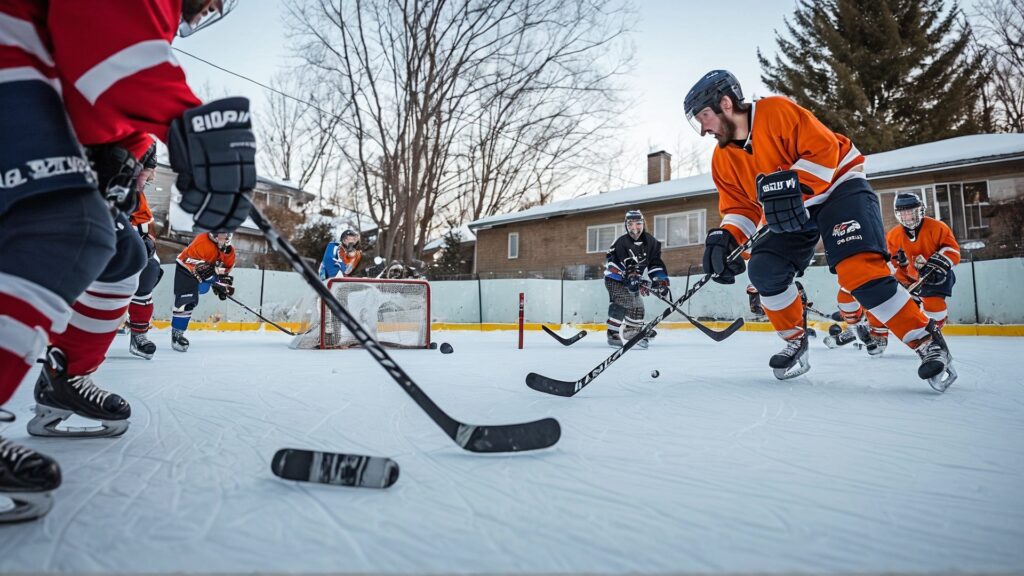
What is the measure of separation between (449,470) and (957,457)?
3.57ft

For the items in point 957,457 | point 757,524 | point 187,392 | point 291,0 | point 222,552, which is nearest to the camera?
point 222,552

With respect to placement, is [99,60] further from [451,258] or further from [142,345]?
[451,258]

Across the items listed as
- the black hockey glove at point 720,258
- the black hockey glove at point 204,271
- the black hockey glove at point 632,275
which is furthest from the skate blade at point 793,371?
the black hockey glove at point 204,271

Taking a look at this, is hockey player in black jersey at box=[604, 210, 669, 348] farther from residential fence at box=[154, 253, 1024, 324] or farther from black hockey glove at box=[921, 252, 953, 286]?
residential fence at box=[154, 253, 1024, 324]

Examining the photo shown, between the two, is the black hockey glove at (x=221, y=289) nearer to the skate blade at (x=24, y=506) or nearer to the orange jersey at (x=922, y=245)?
the skate blade at (x=24, y=506)

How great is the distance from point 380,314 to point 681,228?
33.9ft

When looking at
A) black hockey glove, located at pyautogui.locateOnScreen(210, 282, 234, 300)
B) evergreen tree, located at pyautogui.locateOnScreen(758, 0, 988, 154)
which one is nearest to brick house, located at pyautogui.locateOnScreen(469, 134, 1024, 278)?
evergreen tree, located at pyautogui.locateOnScreen(758, 0, 988, 154)

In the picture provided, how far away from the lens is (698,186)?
46.3 feet

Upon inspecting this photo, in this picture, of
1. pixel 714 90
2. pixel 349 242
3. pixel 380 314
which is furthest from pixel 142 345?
pixel 714 90

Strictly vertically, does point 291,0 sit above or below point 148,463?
above

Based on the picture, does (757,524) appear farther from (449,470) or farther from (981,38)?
(981,38)

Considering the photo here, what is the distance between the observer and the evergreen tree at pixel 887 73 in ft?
54.2

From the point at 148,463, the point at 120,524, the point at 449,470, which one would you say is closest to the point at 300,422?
the point at 148,463

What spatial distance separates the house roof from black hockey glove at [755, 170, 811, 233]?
32.8 feet
